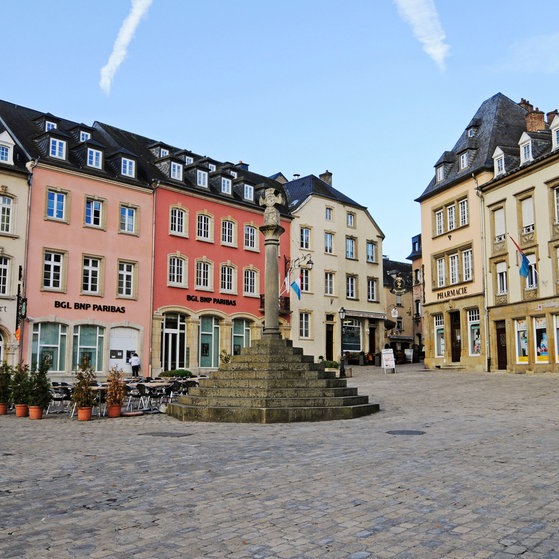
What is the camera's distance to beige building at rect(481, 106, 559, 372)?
30.0 metres

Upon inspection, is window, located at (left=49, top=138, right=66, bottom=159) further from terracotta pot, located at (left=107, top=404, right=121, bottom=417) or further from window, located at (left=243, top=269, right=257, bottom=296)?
terracotta pot, located at (left=107, top=404, right=121, bottom=417)

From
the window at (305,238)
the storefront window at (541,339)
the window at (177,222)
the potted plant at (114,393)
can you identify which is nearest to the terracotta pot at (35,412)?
the potted plant at (114,393)

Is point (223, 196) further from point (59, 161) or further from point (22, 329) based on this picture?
point (22, 329)

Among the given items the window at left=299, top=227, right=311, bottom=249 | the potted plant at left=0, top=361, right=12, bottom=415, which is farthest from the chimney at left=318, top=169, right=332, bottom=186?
the potted plant at left=0, top=361, right=12, bottom=415

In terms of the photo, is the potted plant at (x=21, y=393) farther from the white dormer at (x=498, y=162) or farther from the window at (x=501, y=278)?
the white dormer at (x=498, y=162)

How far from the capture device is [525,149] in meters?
33.1

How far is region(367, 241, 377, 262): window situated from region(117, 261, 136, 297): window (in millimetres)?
20692

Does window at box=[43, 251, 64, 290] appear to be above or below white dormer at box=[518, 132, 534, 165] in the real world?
below

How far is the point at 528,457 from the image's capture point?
888 centimetres

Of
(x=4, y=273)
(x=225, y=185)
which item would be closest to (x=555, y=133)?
(x=225, y=185)

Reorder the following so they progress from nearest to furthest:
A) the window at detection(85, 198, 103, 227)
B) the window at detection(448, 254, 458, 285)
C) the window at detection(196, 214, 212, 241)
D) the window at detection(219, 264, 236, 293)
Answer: the window at detection(85, 198, 103, 227)
the window at detection(196, 214, 212, 241)
the window at detection(448, 254, 458, 285)
the window at detection(219, 264, 236, 293)

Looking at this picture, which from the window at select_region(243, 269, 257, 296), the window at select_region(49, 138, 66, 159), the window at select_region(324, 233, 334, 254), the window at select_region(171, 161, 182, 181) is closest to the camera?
the window at select_region(49, 138, 66, 159)

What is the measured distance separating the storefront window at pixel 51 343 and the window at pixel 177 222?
8585 mm

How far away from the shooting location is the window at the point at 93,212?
32312 mm
